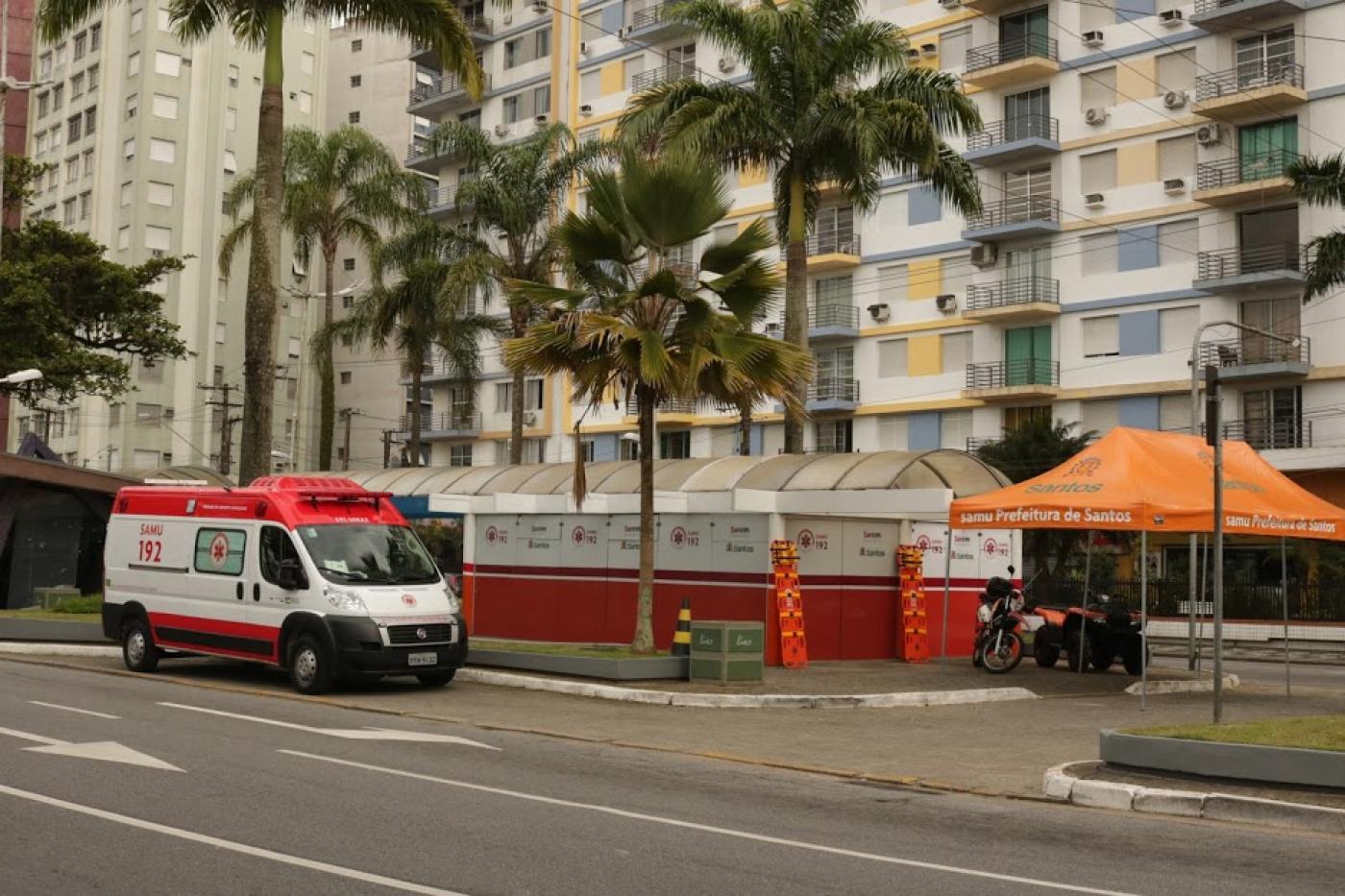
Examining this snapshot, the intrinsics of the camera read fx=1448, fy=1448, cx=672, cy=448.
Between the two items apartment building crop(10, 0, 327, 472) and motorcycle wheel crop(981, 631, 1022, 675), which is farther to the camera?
apartment building crop(10, 0, 327, 472)

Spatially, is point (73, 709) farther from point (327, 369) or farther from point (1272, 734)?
point (327, 369)

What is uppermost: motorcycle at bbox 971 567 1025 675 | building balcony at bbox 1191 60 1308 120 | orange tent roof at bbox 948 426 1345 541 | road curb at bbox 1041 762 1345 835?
building balcony at bbox 1191 60 1308 120

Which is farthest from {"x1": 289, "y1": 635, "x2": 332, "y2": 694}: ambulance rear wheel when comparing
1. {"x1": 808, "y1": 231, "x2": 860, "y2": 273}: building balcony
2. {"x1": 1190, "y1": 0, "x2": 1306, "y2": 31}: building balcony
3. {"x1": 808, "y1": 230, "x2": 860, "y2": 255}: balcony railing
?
{"x1": 808, "y1": 230, "x2": 860, "y2": 255}: balcony railing

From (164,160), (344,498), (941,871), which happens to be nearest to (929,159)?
(344,498)

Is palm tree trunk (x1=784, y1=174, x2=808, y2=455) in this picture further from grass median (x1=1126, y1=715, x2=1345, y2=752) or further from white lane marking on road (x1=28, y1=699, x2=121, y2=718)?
white lane marking on road (x1=28, y1=699, x2=121, y2=718)

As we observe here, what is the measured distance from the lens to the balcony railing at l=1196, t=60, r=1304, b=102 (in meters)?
41.2

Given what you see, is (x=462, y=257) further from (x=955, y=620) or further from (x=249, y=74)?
(x=249, y=74)

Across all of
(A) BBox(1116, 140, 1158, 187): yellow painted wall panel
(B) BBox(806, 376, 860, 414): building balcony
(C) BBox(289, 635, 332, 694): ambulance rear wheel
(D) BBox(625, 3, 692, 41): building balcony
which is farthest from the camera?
(D) BBox(625, 3, 692, 41): building balcony

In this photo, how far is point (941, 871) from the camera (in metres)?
7.94

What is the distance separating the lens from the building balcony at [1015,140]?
46.3m

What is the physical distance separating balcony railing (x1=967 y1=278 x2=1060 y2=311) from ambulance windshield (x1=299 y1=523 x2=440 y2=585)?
103 ft

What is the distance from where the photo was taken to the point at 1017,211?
156 ft

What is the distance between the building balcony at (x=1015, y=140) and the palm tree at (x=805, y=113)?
62.0 ft

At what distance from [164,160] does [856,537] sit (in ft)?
211
